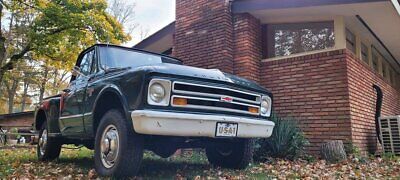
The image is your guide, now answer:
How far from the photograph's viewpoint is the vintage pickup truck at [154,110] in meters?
3.46

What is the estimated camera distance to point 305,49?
7734mm

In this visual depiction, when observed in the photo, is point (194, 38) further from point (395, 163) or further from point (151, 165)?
point (395, 163)

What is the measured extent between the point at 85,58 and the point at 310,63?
4.68 m

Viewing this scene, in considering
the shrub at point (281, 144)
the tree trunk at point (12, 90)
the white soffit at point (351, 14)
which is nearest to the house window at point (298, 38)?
the white soffit at point (351, 14)

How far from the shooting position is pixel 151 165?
17.1 ft

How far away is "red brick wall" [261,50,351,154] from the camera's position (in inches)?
275

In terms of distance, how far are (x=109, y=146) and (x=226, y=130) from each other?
4.34ft

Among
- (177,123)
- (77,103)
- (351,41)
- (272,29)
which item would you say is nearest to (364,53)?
(351,41)

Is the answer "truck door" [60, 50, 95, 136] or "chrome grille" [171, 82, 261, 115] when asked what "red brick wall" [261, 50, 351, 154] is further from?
"truck door" [60, 50, 95, 136]

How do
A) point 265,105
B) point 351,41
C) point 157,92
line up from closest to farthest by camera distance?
1. point 157,92
2. point 265,105
3. point 351,41

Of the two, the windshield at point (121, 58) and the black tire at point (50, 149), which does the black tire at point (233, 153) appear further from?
the black tire at point (50, 149)

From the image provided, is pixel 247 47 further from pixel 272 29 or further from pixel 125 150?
pixel 125 150

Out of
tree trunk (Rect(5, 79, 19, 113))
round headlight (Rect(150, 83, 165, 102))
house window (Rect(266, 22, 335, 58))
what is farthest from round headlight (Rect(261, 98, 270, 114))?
tree trunk (Rect(5, 79, 19, 113))

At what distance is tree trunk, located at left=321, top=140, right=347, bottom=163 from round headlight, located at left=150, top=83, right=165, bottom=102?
4000mm
